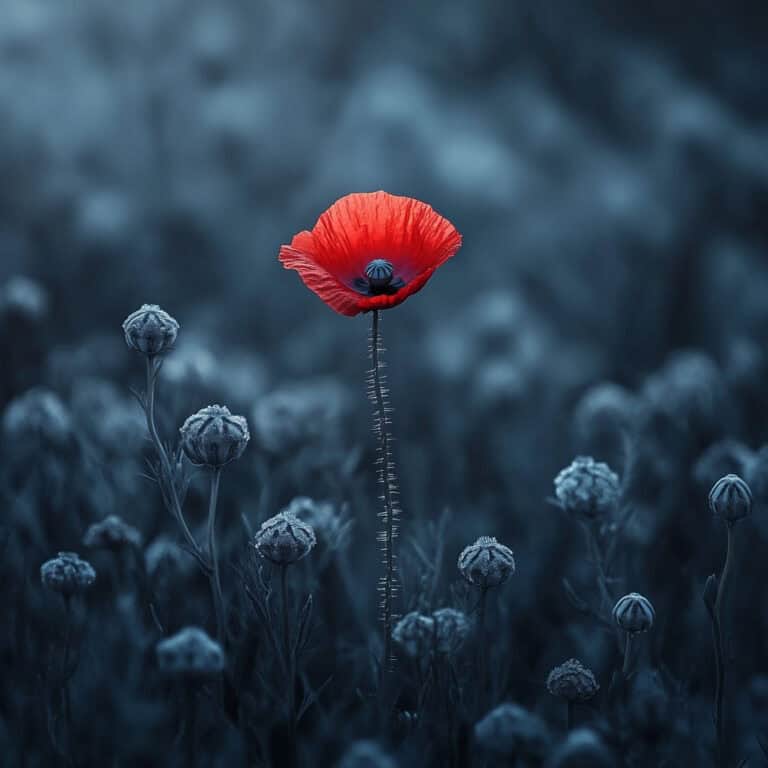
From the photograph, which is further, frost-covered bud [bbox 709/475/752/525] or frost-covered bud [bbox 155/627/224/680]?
frost-covered bud [bbox 709/475/752/525]

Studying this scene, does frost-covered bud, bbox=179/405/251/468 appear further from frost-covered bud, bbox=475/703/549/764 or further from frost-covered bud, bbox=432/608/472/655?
frost-covered bud, bbox=475/703/549/764

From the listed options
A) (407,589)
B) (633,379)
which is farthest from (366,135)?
(407,589)

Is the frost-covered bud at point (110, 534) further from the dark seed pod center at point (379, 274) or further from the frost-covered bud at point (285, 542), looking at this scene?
the dark seed pod center at point (379, 274)

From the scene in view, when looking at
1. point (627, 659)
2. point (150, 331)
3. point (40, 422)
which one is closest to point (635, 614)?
point (627, 659)

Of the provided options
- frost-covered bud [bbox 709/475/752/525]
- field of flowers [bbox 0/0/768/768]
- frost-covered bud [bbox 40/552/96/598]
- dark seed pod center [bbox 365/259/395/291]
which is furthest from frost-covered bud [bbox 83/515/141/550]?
frost-covered bud [bbox 709/475/752/525]

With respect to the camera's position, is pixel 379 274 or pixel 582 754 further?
pixel 379 274

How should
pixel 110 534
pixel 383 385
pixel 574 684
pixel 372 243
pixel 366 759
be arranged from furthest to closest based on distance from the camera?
pixel 383 385, pixel 110 534, pixel 372 243, pixel 574 684, pixel 366 759

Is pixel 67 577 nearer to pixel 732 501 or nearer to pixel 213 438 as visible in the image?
pixel 213 438
